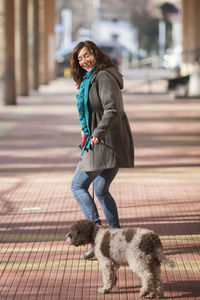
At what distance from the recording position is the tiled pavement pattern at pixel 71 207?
218 inches

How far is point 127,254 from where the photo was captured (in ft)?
16.9

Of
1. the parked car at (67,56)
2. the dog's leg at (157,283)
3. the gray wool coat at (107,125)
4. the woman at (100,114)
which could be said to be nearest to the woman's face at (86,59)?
Result: the woman at (100,114)

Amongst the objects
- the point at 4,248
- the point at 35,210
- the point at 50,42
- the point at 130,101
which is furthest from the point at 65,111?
the point at 50,42

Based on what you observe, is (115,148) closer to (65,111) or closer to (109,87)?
(109,87)

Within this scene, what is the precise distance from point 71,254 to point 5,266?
0.62 metres

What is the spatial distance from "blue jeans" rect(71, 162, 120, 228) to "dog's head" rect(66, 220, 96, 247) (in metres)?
0.70

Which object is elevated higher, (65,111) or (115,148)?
(115,148)

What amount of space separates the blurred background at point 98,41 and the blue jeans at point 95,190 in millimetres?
16669

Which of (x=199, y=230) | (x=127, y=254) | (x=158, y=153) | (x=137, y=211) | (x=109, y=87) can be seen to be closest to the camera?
(x=127, y=254)

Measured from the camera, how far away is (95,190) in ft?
19.8

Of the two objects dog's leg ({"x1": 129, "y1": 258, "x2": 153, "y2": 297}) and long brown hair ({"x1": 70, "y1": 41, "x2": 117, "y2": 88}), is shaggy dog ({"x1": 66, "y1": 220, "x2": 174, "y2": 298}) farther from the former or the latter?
long brown hair ({"x1": 70, "y1": 41, "x2": 117, "y2": 88})

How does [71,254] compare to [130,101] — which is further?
[130,101]

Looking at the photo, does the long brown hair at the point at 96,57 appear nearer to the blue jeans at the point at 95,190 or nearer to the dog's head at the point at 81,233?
the blue jeans at the point at 95,190

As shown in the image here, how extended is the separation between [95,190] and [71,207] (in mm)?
2169
